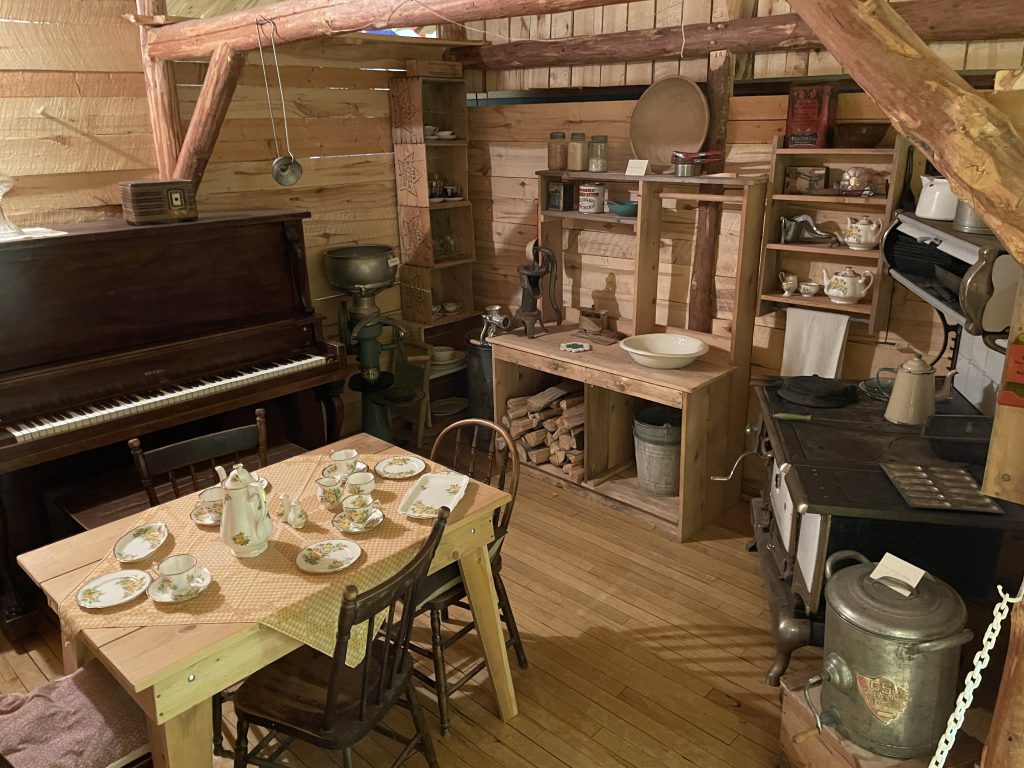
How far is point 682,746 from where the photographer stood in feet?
7.80

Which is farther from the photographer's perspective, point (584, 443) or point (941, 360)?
point (584, 443)

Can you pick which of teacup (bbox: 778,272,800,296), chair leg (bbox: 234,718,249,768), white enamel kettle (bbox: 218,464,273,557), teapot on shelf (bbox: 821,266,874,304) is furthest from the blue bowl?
chair leg (bbox: 234,718,249,768)

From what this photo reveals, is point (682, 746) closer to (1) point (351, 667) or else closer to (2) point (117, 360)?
(1) point (351, 667)

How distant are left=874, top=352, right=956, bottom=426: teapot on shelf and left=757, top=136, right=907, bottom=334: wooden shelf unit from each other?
488 millimetres

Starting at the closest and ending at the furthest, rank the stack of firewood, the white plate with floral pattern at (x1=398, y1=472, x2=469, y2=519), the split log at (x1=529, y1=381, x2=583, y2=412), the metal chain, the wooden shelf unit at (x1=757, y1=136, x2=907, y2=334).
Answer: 1. the metal chain
2. the white plate with floral pattern at (x1=398, y1=472, x2=469, y2=519)
3. the wooden shelf unit at (x1=757, y1=136, x2=907, y2=334)
4. the stack of firewood
5. the split log at (x1=529, y1=381, x2=583, y2=412)

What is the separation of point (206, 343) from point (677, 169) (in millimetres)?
2221

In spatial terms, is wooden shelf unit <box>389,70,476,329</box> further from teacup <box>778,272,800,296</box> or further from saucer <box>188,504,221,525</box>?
saucer <box>188,504,221,525</box>

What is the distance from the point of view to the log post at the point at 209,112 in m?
3.17

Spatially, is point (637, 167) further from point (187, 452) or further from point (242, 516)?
point (242, 516)

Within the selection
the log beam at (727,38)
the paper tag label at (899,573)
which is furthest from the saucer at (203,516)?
the log beam at (727,38)

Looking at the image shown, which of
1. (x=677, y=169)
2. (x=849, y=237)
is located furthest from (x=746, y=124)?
(x=849, y=237)

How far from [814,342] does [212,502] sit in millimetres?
2521

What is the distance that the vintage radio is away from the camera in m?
3.14

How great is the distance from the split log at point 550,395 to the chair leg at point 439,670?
6.02 ft
